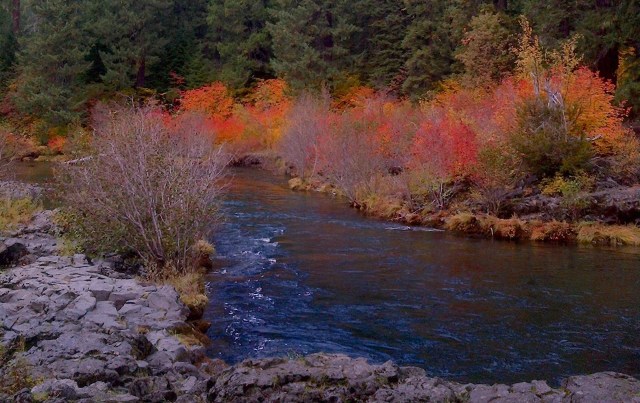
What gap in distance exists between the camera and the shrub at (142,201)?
1377 centimetres

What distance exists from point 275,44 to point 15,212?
35395mm

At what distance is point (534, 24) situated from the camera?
35719 mm

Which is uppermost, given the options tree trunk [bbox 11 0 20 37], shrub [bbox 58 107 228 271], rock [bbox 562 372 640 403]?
tree trunk [bbox 11 0 20 37]

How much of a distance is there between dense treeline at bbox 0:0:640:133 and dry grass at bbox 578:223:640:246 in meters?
9.50

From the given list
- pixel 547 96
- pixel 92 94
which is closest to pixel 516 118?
pixel 547 96

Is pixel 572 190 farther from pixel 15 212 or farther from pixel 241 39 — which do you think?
pixel 241 39

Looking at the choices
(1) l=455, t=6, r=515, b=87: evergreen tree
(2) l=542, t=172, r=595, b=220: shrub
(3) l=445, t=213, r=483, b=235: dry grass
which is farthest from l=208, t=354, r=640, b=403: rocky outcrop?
(1) l=455, t=6, r=515, b=87: evergreen tree

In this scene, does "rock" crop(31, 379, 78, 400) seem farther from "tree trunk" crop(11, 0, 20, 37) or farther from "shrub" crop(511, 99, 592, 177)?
"tree trunk" crop(11, 0, 20, 37)

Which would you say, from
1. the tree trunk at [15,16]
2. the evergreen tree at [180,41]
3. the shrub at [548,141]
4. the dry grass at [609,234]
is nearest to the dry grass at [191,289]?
the dry grass at [609,234]

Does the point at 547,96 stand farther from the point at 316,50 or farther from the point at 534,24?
the point at 316,50

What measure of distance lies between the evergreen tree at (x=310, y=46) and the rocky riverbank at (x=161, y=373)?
128ft

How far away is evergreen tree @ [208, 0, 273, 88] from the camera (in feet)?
182

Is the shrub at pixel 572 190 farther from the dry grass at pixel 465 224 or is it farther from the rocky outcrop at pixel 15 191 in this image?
the rocky outcrop at pixel 15 191

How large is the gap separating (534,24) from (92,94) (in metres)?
35.1
